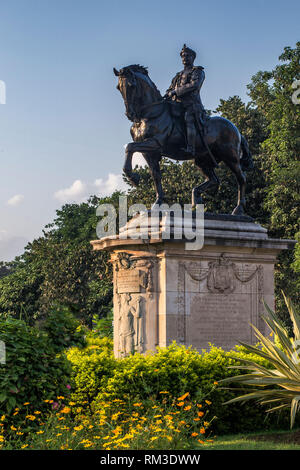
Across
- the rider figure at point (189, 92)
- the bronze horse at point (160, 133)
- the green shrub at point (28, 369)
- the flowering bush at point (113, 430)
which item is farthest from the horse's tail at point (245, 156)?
the green shrub at point (28, 369)

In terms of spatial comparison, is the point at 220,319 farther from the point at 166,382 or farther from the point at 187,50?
the point at 187,50

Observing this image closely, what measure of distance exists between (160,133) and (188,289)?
3240mm

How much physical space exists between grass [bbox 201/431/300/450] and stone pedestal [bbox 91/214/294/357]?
129 inches

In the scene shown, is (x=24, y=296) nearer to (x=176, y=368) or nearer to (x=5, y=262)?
(x=5, y=262)

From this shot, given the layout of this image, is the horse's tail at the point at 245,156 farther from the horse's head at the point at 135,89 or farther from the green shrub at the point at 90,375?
the green shrub at the point at 90,375

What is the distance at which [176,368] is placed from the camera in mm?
9914

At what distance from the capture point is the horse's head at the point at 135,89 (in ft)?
42.7

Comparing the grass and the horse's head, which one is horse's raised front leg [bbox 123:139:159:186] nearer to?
the horse's head

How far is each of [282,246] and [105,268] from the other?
22.0 meters

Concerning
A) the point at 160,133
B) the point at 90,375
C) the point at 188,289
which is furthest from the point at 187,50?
the point at 90,375
